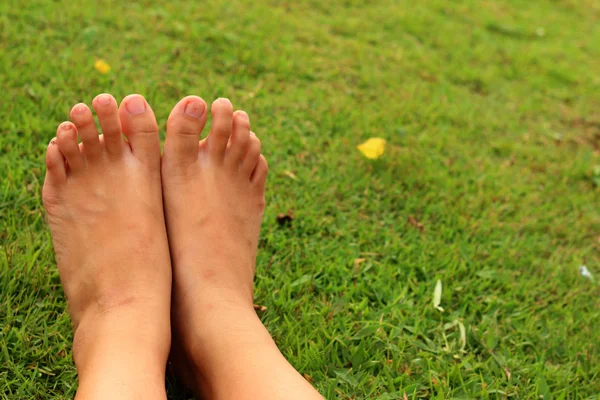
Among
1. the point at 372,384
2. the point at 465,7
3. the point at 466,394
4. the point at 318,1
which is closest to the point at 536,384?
the point at 466,394

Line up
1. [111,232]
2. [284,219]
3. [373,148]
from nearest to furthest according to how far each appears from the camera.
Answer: [111,232] < [284,219] < [373,148]

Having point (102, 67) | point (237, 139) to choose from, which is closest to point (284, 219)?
point (237, 139)

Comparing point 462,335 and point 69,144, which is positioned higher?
point 69,144

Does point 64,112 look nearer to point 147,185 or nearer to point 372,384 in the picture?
point 147,185

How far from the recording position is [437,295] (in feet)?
5.57

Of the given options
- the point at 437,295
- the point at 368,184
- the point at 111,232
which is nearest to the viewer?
the point at 111,232

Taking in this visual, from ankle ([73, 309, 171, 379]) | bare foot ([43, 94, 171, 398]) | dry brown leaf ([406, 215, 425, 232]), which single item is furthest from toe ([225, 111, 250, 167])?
dry brown leaf ([406, 215, 425, 232])

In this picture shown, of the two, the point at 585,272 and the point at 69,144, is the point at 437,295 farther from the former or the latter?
the point at 69,144

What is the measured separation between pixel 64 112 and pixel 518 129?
227 centimetres

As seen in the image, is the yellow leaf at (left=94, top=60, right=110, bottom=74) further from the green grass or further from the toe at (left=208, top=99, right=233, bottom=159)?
the toe at (left=208, top=99, right=233, bottom=159)

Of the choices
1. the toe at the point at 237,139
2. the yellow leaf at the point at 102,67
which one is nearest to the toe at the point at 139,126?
the toe at the point at 237,139

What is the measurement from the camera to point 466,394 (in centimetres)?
Result: 138

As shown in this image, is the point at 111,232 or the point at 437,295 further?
the point at 437,295

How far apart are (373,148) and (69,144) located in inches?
49.0
